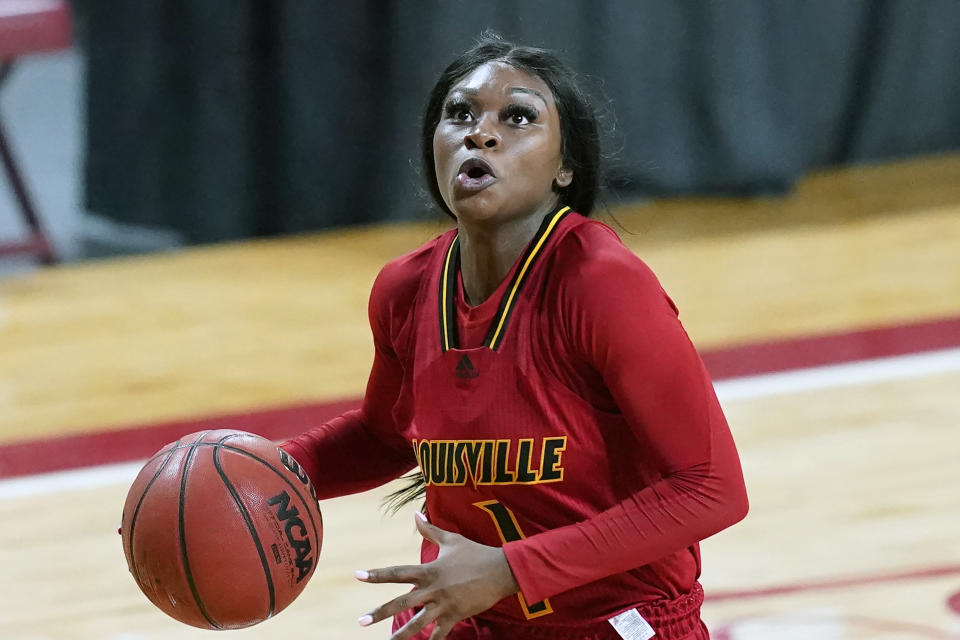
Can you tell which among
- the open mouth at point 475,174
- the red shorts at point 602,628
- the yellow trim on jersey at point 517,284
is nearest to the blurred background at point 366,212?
the red shorts at point 602,628

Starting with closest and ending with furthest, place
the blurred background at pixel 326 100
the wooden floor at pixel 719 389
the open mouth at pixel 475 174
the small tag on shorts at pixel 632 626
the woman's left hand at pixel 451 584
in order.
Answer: the woman's left hand at pixel 451 584 < the open mouth at pixel 475 174 < the small tag on shorts at pixel 632 626 < the wooden floor at pixel 719 389 < the blurred background at pixel 326 100

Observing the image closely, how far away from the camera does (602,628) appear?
2143mm

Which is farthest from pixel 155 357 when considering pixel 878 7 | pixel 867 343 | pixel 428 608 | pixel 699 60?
pixel 878 7

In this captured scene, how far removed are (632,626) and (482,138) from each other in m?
0.74

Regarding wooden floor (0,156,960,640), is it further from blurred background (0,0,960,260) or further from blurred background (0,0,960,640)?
blurred background (0,0,960,260)

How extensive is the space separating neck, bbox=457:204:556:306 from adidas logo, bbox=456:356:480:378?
0.11 m

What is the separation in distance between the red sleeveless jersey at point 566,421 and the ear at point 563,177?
0.06 meters

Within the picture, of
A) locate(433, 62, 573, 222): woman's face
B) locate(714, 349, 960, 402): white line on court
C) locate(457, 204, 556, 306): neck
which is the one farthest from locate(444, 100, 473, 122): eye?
locate(714, 349, 960, 402): white line on court

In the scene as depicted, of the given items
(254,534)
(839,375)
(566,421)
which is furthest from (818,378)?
(254,534)

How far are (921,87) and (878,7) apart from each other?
1.66 ft

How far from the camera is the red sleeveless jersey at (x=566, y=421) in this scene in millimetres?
1947

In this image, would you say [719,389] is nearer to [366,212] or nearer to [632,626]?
[632,626]

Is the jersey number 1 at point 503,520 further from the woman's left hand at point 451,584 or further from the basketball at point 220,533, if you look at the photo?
the basketball at point 220,533

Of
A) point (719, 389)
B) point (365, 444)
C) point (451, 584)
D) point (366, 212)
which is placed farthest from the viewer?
point (366, 212)
